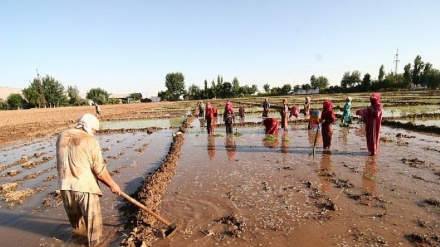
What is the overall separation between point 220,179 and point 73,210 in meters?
3.29

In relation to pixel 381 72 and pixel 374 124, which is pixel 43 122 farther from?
pixel 381 72

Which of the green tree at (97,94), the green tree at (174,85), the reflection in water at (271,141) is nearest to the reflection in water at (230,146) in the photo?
the reflection in water at (271,141)

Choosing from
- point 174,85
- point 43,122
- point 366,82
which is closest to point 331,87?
point 366,82

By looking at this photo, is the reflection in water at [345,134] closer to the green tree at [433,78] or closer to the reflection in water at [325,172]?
the reflection in water at [325,172]

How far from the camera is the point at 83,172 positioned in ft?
11.9

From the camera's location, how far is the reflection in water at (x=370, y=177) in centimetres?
531

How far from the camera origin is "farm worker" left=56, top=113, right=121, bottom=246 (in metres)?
3.54

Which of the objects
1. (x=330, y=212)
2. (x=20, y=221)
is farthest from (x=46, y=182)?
(x=330, y=212)

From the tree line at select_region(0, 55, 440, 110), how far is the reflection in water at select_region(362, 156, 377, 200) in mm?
58502

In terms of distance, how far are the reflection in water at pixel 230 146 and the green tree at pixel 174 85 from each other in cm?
7792

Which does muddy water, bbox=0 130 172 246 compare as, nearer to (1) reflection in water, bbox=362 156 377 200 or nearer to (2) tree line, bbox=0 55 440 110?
(1) reflection in water, bbox=362 156 377 200

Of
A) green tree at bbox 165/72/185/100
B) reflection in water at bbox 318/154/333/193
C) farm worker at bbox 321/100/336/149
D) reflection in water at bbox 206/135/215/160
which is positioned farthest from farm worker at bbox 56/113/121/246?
green tree at bbox 165/72/185/100

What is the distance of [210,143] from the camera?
1087cm

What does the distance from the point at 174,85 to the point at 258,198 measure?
86.3 meters
